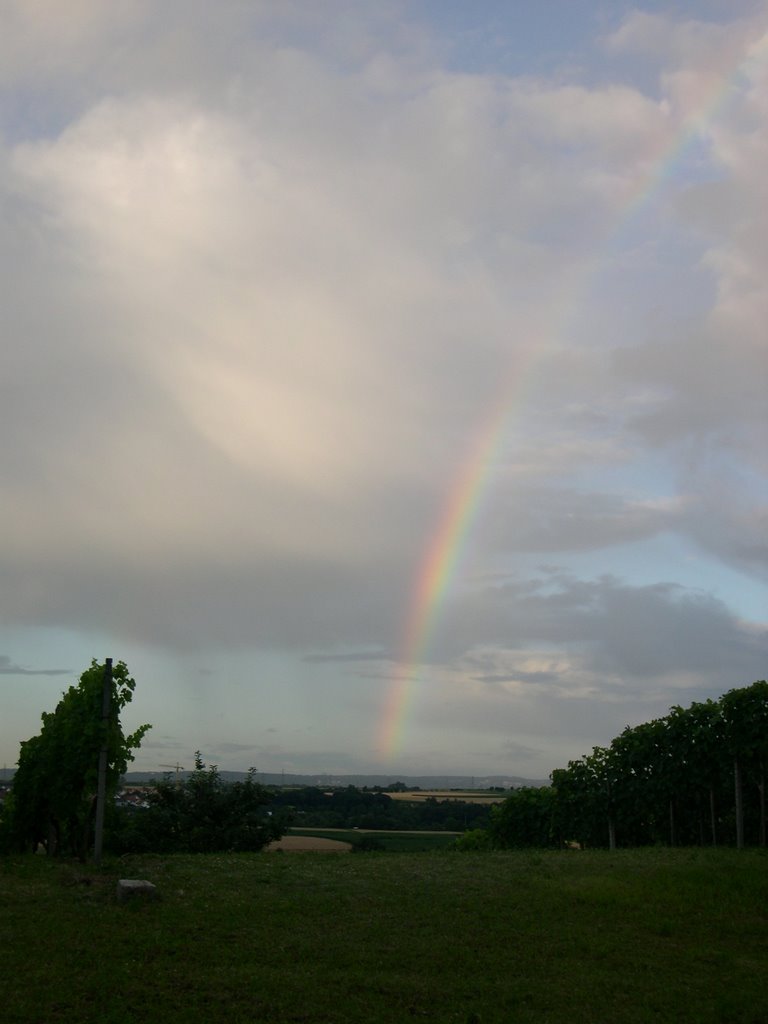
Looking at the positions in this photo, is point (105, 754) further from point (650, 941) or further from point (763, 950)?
point (763, 950)

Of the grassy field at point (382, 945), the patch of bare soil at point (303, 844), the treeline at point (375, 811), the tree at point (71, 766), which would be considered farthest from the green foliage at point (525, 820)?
the tree at point (71, 766)

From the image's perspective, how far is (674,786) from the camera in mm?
28562

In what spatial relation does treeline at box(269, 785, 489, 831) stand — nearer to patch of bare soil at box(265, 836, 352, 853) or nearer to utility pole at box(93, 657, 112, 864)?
patch of bare soil at box(265, 836, 352, 853)

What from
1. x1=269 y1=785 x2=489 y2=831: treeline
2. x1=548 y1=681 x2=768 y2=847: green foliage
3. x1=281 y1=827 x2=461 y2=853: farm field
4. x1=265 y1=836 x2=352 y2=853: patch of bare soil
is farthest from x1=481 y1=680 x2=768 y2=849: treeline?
x1=269 y1=785 x2=489 y2=831: treeline

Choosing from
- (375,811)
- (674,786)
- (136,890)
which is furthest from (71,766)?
(375,811)

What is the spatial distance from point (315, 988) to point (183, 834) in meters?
17.6

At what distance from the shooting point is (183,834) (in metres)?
27.0

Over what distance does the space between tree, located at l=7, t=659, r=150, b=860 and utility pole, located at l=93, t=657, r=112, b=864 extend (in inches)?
1.1

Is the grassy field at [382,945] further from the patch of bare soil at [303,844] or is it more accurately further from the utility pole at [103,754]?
the patch of bare soil at [303,844]

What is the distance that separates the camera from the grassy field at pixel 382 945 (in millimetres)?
10125

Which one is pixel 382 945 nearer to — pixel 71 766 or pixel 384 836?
pixel 71 766

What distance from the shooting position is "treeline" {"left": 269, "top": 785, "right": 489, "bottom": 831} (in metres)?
49.2

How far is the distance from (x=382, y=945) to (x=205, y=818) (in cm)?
1658

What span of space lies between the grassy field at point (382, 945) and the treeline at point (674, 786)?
A: 761cm
